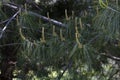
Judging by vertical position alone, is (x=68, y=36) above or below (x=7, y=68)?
above

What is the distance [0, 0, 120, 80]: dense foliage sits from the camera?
4.70 ft

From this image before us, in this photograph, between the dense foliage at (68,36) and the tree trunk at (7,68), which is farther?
the tree trunk at (7,68)

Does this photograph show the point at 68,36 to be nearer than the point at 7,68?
Yes

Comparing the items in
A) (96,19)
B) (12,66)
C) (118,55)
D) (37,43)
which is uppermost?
(96,19)

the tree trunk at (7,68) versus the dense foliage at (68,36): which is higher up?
the dense foliage at (68,36)

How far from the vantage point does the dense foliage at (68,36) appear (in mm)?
1433

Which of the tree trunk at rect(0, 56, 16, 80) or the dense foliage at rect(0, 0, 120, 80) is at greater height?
the dense foliage at rect(0, 0, 120, 80)

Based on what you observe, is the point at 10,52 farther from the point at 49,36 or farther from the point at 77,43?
the point at 77,43

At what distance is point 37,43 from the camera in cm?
158

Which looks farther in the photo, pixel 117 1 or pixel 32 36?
pixel 32 36

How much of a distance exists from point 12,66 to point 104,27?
138cm

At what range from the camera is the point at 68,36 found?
5.18ft

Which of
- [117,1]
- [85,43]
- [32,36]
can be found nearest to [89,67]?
[85,43]

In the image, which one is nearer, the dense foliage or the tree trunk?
the dense foliage
